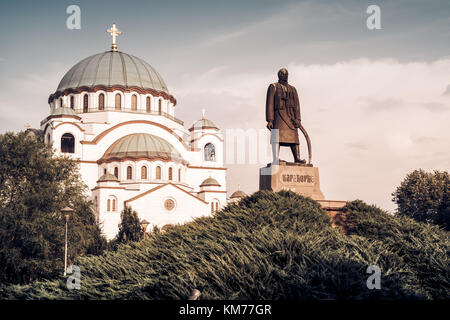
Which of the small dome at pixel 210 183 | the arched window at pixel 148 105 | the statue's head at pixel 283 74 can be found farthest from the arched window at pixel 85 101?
the statue's head at pixel 283 74

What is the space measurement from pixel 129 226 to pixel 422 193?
77.4ft

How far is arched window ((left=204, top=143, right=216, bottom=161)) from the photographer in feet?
197

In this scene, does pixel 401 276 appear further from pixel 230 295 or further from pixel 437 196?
pixel 437 196

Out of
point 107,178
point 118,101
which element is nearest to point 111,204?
point 107,178

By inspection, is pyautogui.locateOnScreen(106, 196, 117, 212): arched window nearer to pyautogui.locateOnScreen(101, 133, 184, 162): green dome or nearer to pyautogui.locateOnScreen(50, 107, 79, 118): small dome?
pyautogui.locateOnScreen(101, 133, 184, 162): green dome

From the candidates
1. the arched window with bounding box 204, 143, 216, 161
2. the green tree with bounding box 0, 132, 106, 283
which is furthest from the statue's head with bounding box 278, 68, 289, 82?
the arched window with bounding box 204, 143, 216, 161

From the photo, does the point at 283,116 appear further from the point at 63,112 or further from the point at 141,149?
the point at 63,112

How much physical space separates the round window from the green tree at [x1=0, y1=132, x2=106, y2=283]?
1560 cm

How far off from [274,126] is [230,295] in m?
8.06

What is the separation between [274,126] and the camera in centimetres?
1594

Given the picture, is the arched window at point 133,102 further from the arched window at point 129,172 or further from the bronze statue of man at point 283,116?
the bronze statue of man at point 283,116

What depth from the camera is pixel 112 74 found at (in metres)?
56.2

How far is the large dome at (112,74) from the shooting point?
55.7m
